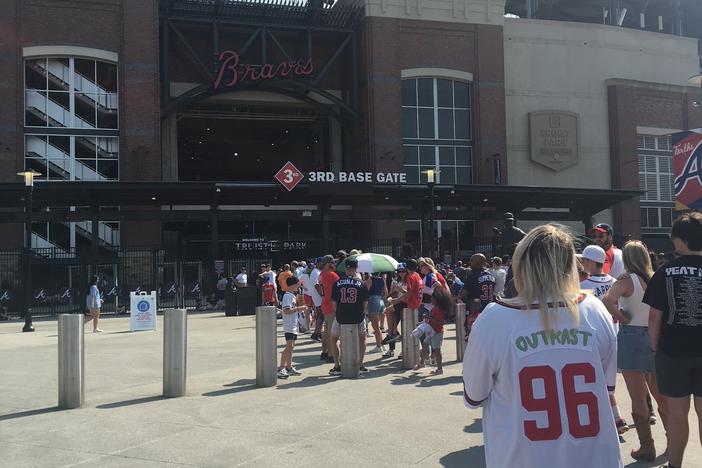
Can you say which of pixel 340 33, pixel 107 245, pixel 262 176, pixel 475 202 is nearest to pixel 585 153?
pixel 475 202

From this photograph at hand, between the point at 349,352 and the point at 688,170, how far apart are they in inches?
254

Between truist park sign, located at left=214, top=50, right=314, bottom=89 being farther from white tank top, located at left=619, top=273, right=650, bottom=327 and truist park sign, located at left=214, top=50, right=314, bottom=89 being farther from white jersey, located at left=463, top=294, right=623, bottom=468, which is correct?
→ white jersey, located at left=463, top=294, right=623, bottom=468

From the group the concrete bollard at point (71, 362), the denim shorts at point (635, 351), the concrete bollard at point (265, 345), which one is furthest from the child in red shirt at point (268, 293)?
the denim shorts at point (635, 351)

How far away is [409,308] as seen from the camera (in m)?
11.3

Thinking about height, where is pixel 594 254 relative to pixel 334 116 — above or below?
below

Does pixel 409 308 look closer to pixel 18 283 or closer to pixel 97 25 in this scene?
pixel 18 283

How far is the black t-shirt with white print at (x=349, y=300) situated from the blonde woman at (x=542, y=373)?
290 inches

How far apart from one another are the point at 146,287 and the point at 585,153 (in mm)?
28455

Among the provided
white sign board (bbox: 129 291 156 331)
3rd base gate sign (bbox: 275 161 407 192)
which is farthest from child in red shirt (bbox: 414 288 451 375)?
3rd base gate sign (bbox: 275 161 407 192)

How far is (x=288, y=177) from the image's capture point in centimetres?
2908

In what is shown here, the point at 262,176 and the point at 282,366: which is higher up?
the point at 262,176

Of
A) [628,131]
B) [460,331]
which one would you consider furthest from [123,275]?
[628,131]

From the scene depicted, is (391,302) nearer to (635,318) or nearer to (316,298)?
(316,298)

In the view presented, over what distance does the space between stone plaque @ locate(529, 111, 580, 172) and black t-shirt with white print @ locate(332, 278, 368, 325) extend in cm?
3289
